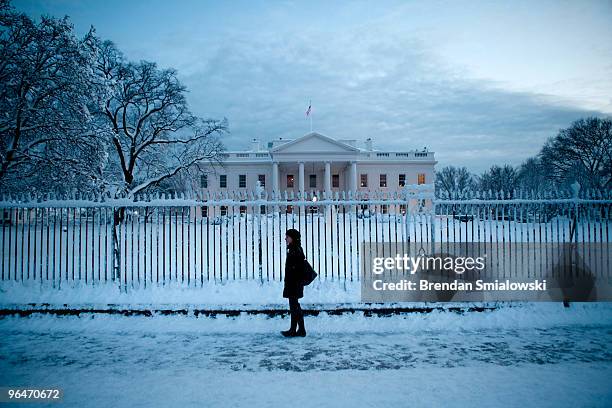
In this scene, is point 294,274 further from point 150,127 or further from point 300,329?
point 150,127

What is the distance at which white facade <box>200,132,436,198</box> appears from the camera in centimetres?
5050

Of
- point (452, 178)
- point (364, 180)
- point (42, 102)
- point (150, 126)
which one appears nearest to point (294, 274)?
point (42, 102)

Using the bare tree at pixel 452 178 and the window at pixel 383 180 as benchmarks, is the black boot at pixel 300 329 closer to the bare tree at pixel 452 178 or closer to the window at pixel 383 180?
the window at pixel 383 180

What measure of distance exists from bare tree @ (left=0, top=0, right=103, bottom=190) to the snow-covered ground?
8.14 metres

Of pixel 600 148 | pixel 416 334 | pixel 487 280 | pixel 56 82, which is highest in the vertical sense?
pixel 600 148

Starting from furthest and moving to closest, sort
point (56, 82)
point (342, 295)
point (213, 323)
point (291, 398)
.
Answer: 1. point (56, 82)
2. point (342, 295)
3. point (213, 323)
4. point (291, 398)

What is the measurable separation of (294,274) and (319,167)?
49.5 metres

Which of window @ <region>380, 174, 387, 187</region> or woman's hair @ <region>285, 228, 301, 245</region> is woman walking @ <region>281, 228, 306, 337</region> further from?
window @ <region>380, 174, 387, 187</region>

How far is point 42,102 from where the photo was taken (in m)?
12.9

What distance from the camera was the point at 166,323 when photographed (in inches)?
249

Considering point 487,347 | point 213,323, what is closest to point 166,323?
point 213,323

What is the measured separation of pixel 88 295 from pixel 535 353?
7.35 metres

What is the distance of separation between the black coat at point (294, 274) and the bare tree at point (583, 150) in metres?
45.1

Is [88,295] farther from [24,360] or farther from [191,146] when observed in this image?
[191,146]
